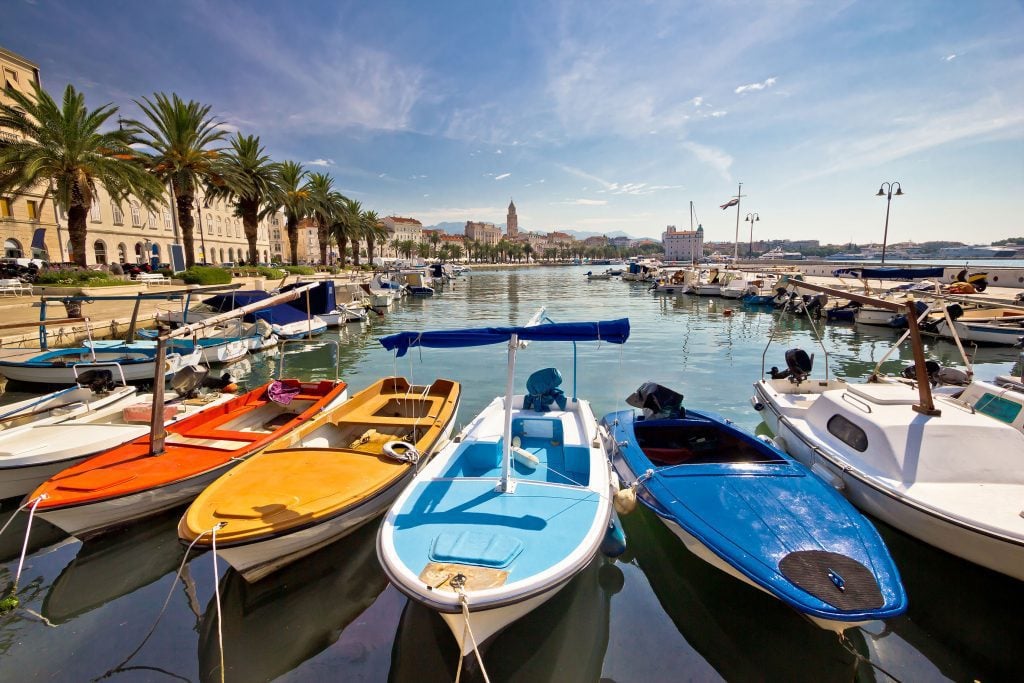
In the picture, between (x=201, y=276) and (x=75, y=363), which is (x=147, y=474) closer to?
(x=75, y=363)

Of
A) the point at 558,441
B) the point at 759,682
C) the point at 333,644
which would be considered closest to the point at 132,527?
the point at 333,644

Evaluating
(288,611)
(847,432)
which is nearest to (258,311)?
(288,611)

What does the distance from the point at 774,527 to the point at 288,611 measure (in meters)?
5.81

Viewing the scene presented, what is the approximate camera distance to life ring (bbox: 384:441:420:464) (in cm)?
690

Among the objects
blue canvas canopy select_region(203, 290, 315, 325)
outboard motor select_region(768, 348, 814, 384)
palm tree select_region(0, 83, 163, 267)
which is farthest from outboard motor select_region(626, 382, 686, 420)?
palm tree select_region(0, 83, 163, 267)

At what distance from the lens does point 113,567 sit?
6152 mm

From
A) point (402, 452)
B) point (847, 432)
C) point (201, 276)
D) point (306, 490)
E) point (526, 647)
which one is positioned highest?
point (201, 276)

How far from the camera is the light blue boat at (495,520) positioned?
406cm

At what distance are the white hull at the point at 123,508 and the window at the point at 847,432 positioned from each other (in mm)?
9948

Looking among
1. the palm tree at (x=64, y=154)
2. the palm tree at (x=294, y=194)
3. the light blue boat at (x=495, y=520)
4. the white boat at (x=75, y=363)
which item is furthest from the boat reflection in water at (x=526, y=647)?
the palm tree at (x=294, y=194)

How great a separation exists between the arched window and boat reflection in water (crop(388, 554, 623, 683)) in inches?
2082

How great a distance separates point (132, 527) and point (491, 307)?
35.6 metres

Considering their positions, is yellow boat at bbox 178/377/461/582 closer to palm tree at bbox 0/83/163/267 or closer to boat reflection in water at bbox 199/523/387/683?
boat reflection in water at bbox 199/523/387/683

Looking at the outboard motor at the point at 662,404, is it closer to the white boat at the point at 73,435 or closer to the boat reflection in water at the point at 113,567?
the boat reflection in water at the point at 113,567
